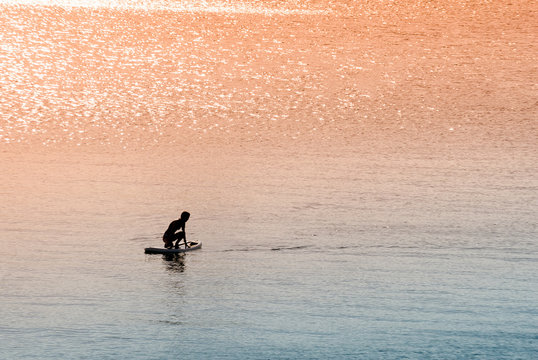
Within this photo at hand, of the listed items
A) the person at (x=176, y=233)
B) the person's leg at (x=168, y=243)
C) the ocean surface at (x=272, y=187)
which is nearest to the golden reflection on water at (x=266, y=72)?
the ocean surface at (x=272, y=187)

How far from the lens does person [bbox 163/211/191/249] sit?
944 inches

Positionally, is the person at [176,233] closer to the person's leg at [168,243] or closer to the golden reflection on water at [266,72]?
the person's leg at [168,243]

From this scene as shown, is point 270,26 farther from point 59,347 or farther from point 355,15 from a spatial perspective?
point 59,347

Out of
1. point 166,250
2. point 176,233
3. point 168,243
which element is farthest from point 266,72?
point 166,250

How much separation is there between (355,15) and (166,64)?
1698 cm

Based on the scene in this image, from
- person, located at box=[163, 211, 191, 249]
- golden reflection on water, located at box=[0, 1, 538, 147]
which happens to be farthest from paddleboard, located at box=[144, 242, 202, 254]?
golden reflection on water, located at box=[0, 1, 538, 147]

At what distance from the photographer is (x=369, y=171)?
3372 centimetres

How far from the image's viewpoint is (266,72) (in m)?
50.7

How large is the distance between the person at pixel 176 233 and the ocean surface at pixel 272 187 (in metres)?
0.49

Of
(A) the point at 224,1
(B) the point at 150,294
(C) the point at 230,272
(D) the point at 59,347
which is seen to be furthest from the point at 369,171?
(A) the point at 224,1

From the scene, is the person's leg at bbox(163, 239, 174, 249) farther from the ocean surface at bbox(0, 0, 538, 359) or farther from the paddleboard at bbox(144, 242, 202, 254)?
the ocean surface at bbox(0, 0, 538, 359)

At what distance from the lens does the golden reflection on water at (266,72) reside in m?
40.9

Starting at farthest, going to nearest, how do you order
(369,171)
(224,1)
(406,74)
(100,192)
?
(224,1), (406,74), (369,171), (100,192)

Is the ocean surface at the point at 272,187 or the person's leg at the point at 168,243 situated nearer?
the ocean surface at the point at 272,187
